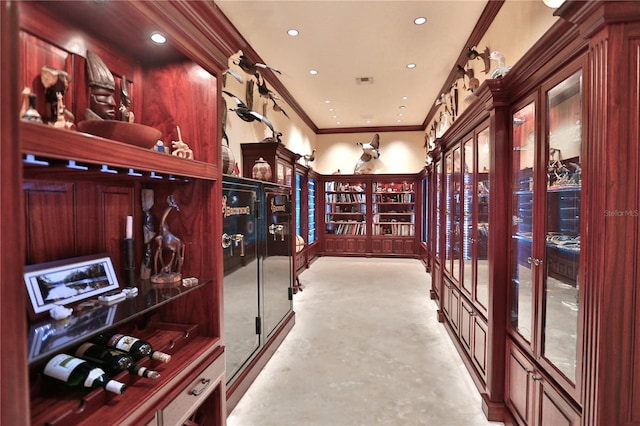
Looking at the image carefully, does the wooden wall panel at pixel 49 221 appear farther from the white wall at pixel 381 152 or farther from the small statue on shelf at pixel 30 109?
the white wall at pixel 381 152

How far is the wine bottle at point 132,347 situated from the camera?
1.36m

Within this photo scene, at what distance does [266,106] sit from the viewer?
5195mm

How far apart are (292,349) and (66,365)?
8.28 feet

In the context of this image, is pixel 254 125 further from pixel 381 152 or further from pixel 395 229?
pixel 395 229

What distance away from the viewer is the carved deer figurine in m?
1.69

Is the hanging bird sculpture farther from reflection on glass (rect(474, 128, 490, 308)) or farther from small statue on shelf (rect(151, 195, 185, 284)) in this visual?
small statue on shelf (rect(151, 195, 185, 284))

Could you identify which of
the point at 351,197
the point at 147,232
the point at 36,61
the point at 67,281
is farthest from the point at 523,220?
the point at 351,197

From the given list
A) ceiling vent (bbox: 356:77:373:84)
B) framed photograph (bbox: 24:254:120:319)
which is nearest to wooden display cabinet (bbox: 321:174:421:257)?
ceiling vent (bbox: 356:77:373:84)

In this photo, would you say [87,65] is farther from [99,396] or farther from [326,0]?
[326,0]

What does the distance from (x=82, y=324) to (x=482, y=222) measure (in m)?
Answer: 2.76

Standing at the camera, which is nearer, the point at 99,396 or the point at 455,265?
the point at 99,396

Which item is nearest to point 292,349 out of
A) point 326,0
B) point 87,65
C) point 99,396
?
point 99,396

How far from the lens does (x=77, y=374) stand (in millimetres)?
1165

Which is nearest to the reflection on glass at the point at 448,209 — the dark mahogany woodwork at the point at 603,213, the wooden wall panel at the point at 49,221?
the dark mahogany woodwork at the point at 603,213
